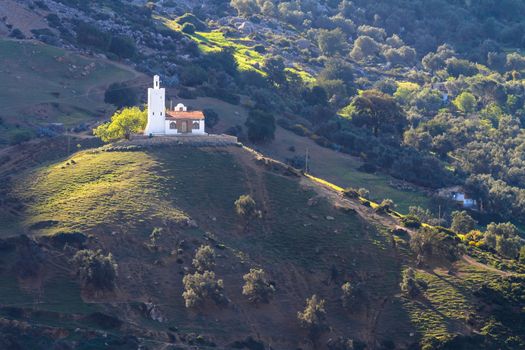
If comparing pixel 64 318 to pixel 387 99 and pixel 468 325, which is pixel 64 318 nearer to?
pixel 468 325

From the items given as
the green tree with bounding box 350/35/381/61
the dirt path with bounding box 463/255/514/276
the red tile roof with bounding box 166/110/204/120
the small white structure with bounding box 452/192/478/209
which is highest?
the red tile roof with bounding box 166/110/204/120

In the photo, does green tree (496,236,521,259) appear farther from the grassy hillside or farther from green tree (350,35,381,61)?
green tree (350,35,381,61)

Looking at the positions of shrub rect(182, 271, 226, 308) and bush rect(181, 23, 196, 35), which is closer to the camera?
shrub rect(182, 271, 226, 308)

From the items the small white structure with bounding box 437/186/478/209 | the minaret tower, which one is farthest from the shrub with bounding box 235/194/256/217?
the small white structure with bounding box 437/186/478/209

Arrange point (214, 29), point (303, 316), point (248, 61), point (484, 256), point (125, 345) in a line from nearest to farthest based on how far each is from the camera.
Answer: point (125, 345) → point (303, 316) → point (484, 256) → point (248, 61) → point (214, 29)

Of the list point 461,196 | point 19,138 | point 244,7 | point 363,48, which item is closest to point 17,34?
point 19,138

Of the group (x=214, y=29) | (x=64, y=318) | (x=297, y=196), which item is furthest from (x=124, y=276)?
(x=214, y=29)
